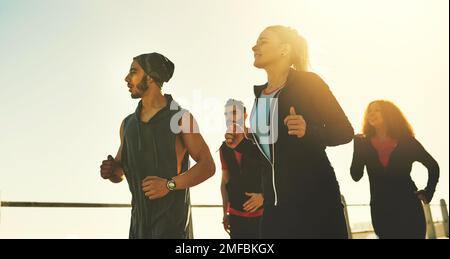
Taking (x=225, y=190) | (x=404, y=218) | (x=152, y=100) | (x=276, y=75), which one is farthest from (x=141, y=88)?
(x=404, y=218)

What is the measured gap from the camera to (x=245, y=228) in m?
3.98

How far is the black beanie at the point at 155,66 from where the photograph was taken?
3.36 m

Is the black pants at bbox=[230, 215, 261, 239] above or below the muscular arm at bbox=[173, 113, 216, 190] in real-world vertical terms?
below

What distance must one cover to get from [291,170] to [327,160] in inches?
7.7

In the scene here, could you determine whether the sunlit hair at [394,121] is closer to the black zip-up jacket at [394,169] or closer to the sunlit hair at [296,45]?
the black zip-up jacket at [394,169]

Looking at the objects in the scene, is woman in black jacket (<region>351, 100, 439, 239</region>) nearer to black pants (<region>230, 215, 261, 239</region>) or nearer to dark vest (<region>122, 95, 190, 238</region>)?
black pants (<region>230, 215, 261, 239</region>)

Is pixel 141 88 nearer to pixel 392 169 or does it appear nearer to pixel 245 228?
pixel 245 228

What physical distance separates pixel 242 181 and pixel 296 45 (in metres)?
1.61

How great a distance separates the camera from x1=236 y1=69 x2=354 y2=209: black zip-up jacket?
8.32ft

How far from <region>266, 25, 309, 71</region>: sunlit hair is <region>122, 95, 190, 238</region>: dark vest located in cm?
85

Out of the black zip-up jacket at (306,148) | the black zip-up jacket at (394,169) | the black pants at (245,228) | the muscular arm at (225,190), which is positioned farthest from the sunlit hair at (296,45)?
the muscular arm at (225,190)

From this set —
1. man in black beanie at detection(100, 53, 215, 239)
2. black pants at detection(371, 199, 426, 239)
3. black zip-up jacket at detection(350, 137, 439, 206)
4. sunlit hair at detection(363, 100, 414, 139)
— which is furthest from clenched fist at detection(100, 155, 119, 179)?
sunlit hair at detection(363, 100, 414, 139)
